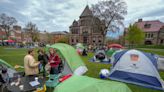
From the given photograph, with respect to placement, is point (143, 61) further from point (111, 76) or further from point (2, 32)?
point (2, 32)

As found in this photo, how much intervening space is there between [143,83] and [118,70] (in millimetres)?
1402

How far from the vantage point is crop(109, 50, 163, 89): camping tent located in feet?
22.7

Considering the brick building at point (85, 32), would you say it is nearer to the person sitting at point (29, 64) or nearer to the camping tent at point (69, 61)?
the camping tent at point (69, 61)

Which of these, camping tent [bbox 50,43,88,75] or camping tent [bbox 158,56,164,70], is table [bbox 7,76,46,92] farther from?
camping tent [bbox 158,56,164,70]

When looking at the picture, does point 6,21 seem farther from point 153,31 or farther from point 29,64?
point 29,64

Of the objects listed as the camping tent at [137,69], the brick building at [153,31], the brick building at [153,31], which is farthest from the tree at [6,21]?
the camping tent at [137,69]

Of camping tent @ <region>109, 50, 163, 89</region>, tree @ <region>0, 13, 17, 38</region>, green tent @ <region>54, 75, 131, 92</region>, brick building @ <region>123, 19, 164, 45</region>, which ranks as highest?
tree @ <region>0, 13, 17, 38</region>

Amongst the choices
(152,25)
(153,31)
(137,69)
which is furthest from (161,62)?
(152,25)

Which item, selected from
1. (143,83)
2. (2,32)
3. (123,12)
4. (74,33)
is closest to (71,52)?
(143,83)

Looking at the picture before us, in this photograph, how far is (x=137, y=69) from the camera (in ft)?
23.9

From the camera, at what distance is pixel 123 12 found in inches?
1357

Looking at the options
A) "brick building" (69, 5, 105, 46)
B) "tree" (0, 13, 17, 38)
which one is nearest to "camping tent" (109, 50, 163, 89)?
"brick building" (69, 5, 105, 46)

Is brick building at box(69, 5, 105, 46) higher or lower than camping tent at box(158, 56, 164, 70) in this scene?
higher

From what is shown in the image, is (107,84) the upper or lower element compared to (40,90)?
upper
